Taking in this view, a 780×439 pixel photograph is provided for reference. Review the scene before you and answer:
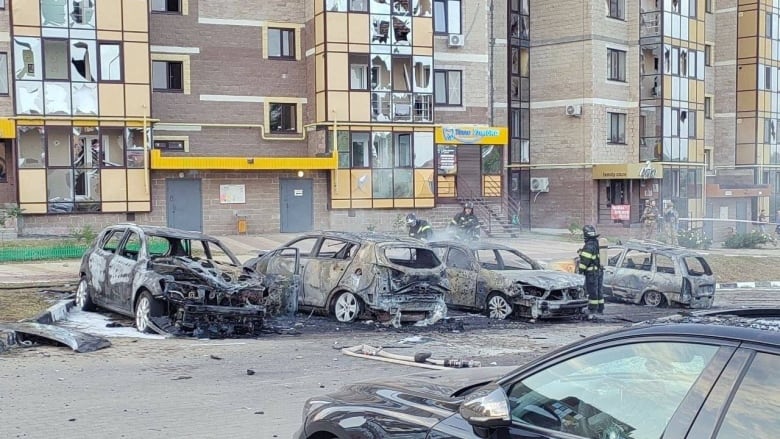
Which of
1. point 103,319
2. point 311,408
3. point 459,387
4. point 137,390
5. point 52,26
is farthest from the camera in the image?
point 52,26

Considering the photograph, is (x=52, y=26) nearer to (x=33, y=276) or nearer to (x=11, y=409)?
(x=33, y=276)

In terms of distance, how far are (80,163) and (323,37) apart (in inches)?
425

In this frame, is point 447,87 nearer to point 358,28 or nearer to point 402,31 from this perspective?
point 402,31

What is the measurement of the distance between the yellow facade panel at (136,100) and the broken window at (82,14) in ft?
8.48

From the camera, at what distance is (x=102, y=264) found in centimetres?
1413

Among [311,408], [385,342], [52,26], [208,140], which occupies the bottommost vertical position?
[385,342]

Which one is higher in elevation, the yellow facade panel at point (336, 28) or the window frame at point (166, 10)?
the window frame at point (166, 10)

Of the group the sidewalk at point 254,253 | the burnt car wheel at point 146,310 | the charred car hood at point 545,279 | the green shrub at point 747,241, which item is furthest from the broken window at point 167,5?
the green shrub at point 747,241

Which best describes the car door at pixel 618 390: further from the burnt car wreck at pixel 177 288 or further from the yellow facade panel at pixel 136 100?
the yellow facade panel at pixel 136 100

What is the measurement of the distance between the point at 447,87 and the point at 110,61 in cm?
1483

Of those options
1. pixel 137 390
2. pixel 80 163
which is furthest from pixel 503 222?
pixel 137 390

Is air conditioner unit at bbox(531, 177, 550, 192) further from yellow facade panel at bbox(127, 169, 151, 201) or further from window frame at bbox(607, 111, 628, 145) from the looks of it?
yellow facade panel at bbox(127, 169, 151, 201)

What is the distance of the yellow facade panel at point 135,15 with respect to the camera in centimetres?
3164

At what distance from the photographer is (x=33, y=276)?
19.8m
